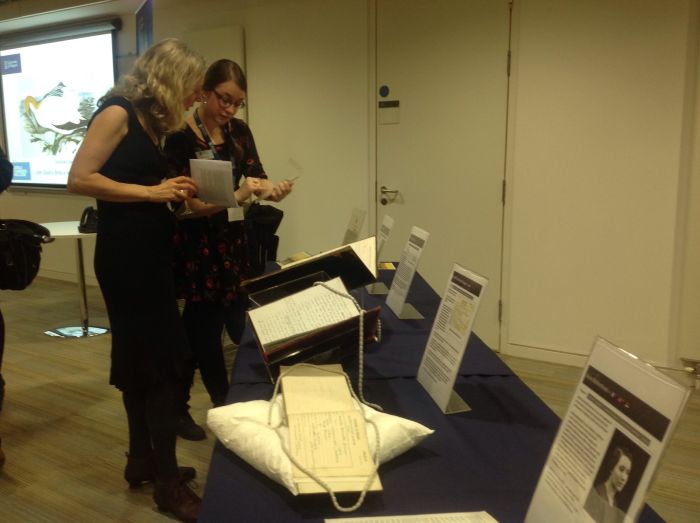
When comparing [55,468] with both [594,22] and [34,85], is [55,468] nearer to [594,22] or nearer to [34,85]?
[594,22]

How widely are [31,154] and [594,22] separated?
5209 mm

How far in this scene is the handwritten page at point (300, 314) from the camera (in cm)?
130

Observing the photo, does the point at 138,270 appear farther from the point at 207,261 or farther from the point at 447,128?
the point at 447,128

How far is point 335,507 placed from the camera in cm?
85

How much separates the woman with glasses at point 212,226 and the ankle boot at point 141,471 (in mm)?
273

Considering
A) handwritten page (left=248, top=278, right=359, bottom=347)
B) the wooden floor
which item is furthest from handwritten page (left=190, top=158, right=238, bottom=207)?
the wooden floor

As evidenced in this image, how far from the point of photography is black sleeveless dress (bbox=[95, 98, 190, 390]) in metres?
1.58

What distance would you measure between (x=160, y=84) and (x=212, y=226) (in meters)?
0.57

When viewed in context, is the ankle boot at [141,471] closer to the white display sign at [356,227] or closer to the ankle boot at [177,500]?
the ankle boot at [177,500]

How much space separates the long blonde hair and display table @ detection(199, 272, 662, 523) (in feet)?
2.27

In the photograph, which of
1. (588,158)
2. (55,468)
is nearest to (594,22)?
(588,158)

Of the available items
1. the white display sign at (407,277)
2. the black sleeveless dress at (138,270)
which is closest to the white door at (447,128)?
the white display sign at (407,277)

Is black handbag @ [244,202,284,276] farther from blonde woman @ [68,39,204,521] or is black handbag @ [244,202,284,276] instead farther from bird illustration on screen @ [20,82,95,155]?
bird illustration on screen @ [20,82,95,155]

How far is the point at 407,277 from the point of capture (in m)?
1.93
